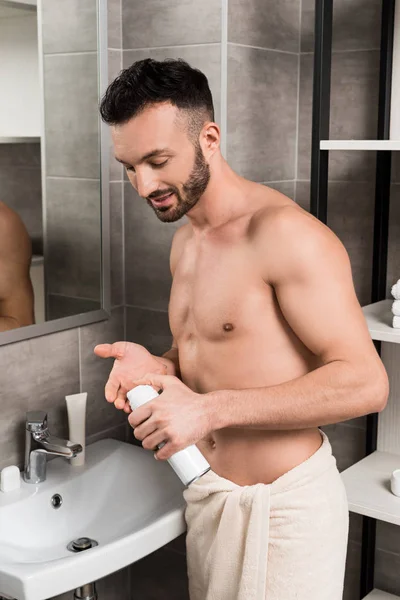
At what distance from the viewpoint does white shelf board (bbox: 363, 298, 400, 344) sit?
5.63 feet

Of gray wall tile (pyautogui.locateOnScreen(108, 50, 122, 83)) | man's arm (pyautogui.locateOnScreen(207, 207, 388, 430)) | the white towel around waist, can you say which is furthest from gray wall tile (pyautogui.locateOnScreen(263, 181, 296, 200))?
the white towel around waist

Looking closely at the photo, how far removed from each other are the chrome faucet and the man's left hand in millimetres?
525

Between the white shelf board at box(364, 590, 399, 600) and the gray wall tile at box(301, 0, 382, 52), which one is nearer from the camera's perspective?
the gray wall tile at box(301, 0, 382, 52)

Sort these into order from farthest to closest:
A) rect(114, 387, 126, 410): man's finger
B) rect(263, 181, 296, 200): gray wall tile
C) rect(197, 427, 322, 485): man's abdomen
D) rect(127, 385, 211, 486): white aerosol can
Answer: rect(263, 181, 296, 200): gray wall tile < rect(197, 427, 322, 485): man's abdomen < rect(114, 387, 126, 410): man's finger < rect(127, 385, 211, 486): white aerosol can

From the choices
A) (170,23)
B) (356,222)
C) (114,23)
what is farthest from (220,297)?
(114,23)

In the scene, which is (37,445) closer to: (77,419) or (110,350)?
(77,419)

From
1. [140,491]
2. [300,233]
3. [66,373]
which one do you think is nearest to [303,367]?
[300,233]

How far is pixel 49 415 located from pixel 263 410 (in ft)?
2.58

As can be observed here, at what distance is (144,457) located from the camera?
1970mm

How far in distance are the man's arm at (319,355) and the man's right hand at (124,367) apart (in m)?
0.17

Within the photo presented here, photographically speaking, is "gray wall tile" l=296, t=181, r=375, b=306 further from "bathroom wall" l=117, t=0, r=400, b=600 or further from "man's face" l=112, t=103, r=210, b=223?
"man's face" l=112, t=103, r=210, b=223

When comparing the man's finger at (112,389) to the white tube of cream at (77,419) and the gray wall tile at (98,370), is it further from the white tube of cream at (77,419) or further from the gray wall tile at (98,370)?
the gray wall tile at (98,370)

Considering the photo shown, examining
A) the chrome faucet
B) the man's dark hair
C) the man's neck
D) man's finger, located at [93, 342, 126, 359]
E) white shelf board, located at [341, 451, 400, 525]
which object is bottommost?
white shelf board, located at [341, 451, 400, 525]

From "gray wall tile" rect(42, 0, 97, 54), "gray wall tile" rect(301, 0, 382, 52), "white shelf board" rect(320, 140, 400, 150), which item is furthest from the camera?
"gray wall tile" rect(301, 0, 382, 52)
